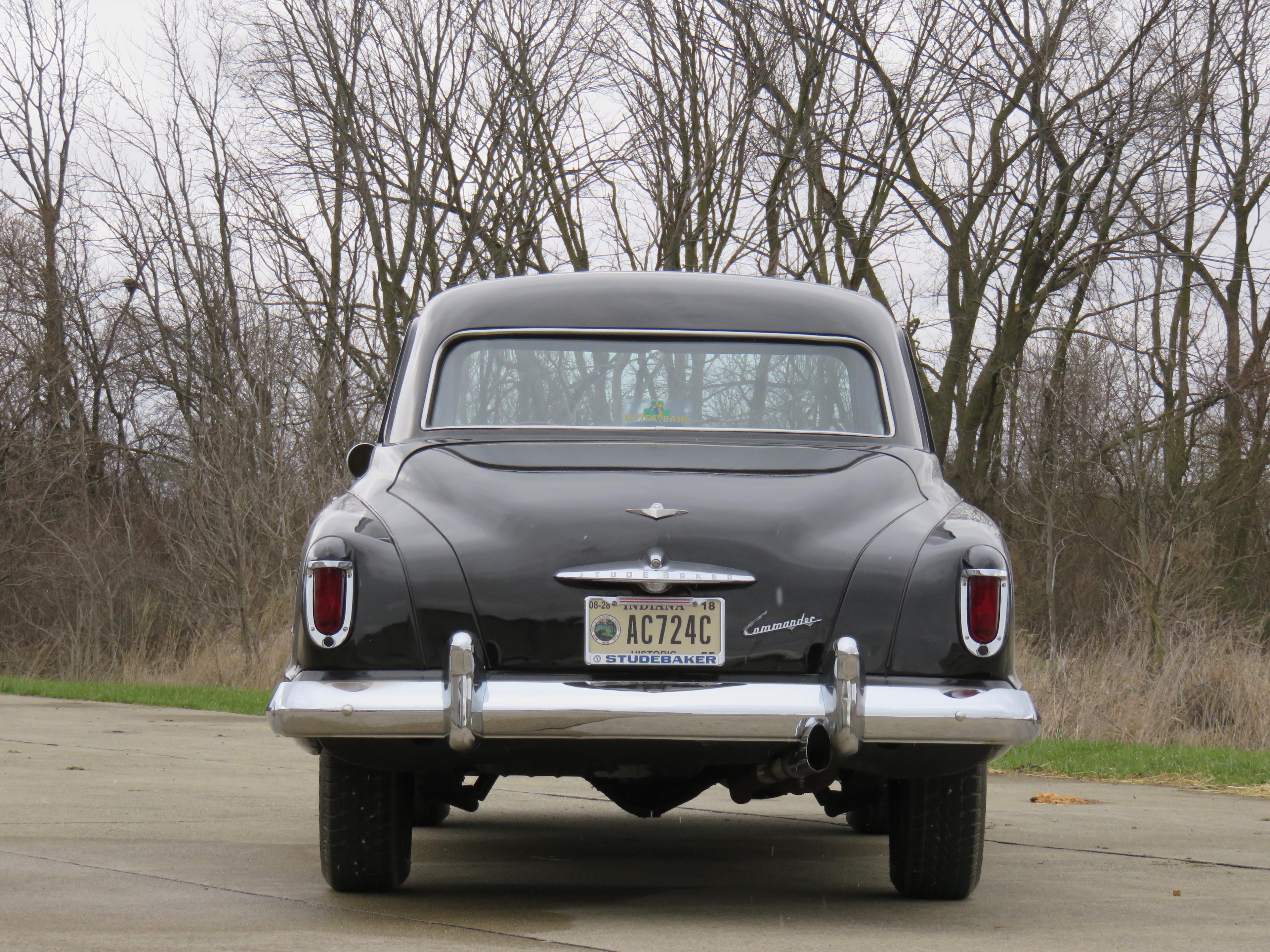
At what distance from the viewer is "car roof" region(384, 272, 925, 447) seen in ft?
18.4

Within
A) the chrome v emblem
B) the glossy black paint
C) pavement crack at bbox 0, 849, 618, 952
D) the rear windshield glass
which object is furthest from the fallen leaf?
pavement crack at bbox 0, 849, 618, 952

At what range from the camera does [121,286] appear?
32.5m

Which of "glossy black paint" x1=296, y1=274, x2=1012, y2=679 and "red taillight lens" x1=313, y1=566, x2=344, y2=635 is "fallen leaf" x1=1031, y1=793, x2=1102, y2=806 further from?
"red taillight lens" x1=313, y1=566, x2=344, y2=635

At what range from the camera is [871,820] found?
23.0ft

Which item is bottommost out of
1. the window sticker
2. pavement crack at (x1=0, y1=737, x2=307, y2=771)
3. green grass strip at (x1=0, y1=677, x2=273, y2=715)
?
green grass strip at (x1=0, y1=677, x2=273, y2=715)

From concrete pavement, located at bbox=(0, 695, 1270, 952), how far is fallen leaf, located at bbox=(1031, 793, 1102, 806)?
0.10 metres

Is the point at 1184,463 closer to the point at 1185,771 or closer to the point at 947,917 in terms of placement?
the point at 1185,771

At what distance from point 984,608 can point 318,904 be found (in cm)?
215

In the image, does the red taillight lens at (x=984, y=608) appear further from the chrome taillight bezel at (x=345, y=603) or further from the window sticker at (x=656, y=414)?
the chrome taillight bezel at (x=345, y=603)

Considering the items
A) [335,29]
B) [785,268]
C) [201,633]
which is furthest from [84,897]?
[335,29]

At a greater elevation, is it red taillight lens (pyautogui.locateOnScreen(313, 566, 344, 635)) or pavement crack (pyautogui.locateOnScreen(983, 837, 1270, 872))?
red taillight lens (pyautogui.locateOnScreen(313, 566, 344, 635))

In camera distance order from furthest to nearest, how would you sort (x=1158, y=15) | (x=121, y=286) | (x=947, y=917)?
(x=121, y=286) < (x=1158, y=15) < (x=947, y=917)

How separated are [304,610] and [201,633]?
1715 centimetres

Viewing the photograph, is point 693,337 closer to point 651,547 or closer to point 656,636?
point 651,547
